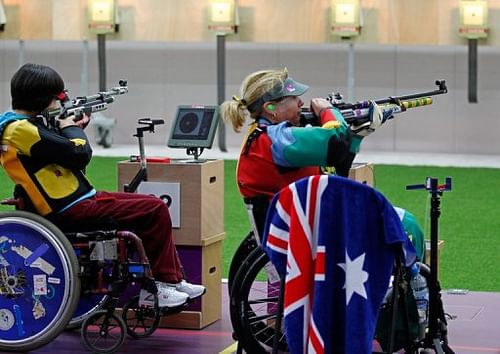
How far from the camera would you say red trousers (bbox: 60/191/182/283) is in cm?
496

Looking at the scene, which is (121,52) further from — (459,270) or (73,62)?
(459,270)

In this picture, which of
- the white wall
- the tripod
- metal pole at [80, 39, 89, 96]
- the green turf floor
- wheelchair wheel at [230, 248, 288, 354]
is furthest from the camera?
metal pole at [80, 39, 89, 96]

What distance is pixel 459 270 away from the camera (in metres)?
6.72

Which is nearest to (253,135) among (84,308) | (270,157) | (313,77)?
(270,157)

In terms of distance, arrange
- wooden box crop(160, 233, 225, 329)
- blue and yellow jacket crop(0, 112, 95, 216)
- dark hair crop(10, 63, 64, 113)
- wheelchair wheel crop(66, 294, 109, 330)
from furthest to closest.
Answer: wooden box crop(160, 233, 225, 329)
wheelchair wheel crop(66, 294, 109, 330)
dark hair crop(10, 63, 64, 113)
blue and yellow jacket crop(0, 112, 95, 216)

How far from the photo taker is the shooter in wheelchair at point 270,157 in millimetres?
4508

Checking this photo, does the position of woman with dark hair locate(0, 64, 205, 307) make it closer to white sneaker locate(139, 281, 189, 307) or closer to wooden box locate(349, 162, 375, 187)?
white sneaker locate(139, 281, 189, 307)

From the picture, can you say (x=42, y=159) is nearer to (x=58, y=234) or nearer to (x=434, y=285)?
(x=58, y=234)

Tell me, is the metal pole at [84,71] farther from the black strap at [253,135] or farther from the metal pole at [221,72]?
the black strap at [253,135]

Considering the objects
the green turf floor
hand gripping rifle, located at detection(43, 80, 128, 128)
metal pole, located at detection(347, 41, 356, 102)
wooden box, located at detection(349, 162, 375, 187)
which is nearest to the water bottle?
wooden box, located at detection(349, 162, 375, 187)

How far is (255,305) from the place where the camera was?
15.8 feet

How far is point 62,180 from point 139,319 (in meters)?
0.68

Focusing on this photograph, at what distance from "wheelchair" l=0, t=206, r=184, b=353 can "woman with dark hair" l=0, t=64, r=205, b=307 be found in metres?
0.08

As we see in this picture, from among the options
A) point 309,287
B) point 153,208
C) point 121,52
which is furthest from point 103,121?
point 309,287
